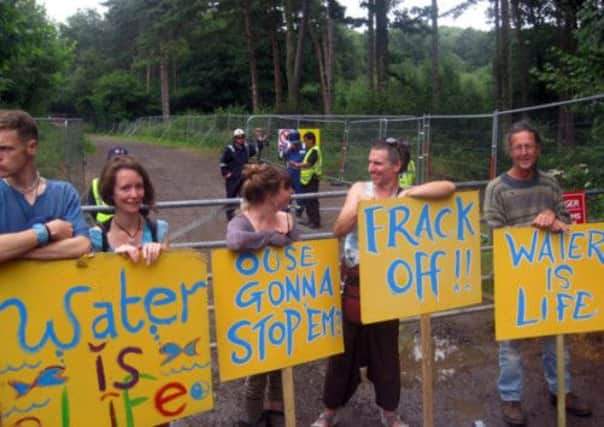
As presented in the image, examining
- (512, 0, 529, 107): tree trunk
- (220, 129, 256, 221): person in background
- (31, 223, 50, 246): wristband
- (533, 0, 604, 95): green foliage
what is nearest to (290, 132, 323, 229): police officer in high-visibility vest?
(220, 129, 256, 221): person in background

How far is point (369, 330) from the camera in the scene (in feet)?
11.3

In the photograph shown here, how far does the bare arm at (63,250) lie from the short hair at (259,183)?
0.95 meters

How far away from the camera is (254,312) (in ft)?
9.70

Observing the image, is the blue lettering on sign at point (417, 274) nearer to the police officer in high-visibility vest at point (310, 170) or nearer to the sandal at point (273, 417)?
the sandal at point (273, 417)

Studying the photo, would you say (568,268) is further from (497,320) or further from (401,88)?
(401,88)

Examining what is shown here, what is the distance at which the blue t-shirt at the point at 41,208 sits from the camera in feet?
8.19

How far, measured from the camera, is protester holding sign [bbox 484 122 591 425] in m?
3.57

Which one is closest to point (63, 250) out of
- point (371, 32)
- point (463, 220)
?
point (463, 220)

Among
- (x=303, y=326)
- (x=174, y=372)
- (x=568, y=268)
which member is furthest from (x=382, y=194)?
(x=174, y=372)

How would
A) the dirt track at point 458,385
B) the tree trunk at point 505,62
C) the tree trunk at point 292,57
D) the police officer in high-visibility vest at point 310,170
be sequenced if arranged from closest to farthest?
the dirt track at point 458,385
the police officer in high-visibility vest at point 310,170
the tree trunk at point 505,62
the tree trunk at point 292,57

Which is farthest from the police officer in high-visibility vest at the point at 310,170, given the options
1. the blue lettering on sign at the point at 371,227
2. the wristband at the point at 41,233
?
the wristband at the point at 41,233

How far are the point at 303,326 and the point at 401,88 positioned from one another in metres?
28.8

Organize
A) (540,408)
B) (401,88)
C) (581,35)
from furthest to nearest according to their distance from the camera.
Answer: (401,88) → (581,35) → (540,408)

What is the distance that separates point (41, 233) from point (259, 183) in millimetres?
1175
